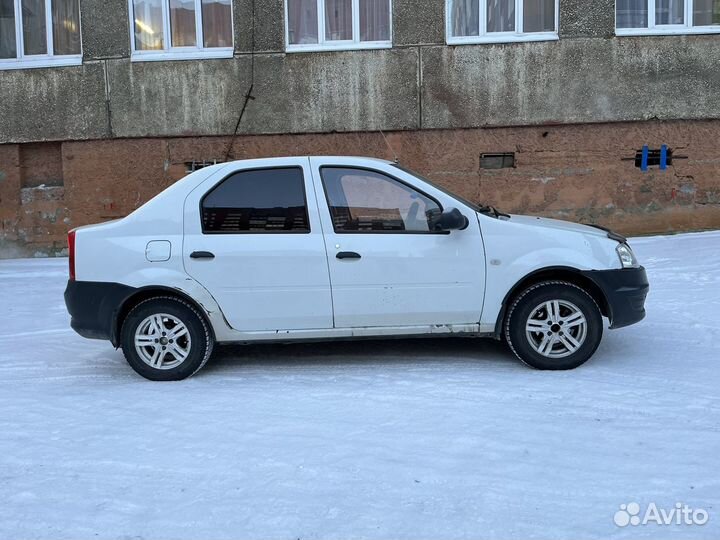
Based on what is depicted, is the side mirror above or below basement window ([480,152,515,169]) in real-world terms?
below

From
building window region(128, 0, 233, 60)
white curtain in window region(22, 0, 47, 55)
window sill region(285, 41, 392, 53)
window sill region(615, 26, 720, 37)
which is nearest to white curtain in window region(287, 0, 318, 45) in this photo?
window sill region(285, 41, 392, 53)

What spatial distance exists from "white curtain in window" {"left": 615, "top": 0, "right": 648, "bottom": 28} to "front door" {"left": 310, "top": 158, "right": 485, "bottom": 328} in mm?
7528

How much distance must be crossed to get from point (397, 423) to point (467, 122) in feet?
26.1

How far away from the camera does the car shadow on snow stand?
625 centimetres

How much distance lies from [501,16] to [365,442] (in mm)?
9205

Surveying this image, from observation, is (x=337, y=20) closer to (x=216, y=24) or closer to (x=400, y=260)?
(x=216, y=24)

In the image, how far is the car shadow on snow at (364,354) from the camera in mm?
6254

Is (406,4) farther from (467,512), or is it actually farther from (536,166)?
(467,512)

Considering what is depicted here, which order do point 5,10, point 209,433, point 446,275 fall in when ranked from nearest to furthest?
point 209,433 < point 446,275 < point 5,10

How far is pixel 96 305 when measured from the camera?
5.86m

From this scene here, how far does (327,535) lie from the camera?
3.50 m

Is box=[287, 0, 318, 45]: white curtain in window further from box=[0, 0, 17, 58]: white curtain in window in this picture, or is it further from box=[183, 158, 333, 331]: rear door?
box=[183, 158, 333, 331]: rear door

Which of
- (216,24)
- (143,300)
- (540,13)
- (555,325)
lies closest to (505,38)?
(540,13)

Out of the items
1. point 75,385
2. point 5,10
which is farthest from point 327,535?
point 5,10
